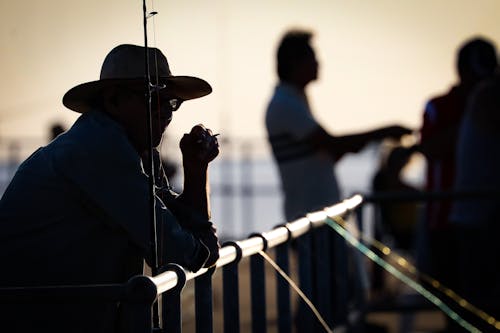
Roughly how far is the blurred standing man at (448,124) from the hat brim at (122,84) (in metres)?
4.50

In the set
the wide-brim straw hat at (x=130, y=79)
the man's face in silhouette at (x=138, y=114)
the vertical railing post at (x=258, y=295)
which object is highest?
the wide-brim straw hat at (x=130, y=79)

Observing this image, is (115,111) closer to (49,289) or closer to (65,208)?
(65,208)

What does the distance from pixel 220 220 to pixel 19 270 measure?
16.1 metres

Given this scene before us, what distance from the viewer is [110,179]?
3.95 m

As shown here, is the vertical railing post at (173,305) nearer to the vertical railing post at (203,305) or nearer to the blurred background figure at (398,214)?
the vertical railing post at (203,305)

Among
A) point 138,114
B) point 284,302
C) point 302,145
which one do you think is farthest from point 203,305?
point 302,145

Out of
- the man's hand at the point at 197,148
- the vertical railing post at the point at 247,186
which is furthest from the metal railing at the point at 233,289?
the vertical railing post at the point at 247,186

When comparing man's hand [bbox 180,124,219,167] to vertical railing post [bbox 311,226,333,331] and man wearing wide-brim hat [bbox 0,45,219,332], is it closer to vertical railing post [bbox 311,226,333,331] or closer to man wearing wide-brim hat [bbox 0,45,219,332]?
man wearing wide-brim hat [bbox 0,45,219,332]

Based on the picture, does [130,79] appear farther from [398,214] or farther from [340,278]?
[398,214]

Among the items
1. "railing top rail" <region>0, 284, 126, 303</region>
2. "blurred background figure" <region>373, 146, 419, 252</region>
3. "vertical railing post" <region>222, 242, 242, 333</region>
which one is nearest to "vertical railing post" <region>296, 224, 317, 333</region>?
"vertical railing post" <region>222, 242, 242, 333</region>

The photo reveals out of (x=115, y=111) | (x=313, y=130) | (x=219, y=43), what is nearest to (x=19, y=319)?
(x=115, y=111)

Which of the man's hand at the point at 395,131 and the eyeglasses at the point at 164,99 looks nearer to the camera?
the eyeglasses at the point at 164,99

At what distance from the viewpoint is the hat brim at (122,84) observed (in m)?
4.19

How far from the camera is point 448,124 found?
898cm
